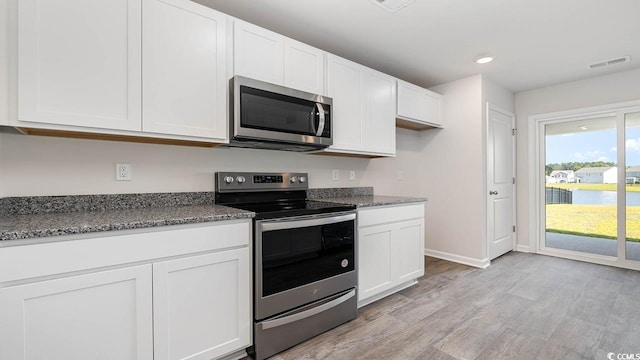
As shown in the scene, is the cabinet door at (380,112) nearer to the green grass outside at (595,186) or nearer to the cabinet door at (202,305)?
the cabinet door at (202,305)

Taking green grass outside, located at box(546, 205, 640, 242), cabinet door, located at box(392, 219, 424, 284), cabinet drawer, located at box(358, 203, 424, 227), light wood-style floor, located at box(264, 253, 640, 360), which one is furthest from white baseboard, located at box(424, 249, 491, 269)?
green grass outside, located at box(546, 205, 640, 242)

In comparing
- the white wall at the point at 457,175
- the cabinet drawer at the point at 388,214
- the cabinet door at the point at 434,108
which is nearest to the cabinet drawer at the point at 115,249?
the cabinet drawer at the point at 388,214

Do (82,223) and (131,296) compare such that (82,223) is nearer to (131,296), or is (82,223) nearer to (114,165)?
(131,296)

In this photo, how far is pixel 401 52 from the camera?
293 centimetres

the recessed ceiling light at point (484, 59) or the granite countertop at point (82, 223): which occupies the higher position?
the recessed ceiling light at point (484, 59)

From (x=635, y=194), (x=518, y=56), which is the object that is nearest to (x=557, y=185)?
(x=635, y=194)

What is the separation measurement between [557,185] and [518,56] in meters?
2.15

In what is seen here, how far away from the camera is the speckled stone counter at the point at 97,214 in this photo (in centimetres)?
125

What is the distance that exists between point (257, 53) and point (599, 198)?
4.51 metres

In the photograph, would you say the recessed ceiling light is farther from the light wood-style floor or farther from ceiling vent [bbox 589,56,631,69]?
the light wood-style floor

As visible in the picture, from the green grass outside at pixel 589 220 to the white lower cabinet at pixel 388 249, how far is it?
2589mm

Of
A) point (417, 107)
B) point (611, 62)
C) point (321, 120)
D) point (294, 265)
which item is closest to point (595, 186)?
point (611, 62)

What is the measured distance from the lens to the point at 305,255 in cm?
197

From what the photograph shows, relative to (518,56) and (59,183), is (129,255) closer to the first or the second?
(59,183)
